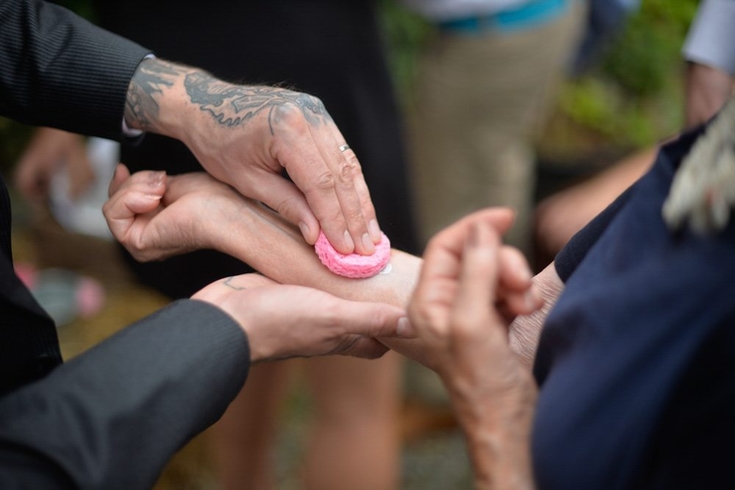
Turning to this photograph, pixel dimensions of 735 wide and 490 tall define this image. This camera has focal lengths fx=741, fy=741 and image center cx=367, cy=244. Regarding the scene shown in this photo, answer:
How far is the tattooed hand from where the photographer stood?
45.7 inches

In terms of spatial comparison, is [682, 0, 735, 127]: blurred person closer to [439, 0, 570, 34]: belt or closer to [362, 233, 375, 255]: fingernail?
[439, 0, 570, 34]: belt

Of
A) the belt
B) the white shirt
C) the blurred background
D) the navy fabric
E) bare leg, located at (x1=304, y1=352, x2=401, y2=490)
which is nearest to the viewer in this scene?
the navy fabric

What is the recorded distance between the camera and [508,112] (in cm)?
250

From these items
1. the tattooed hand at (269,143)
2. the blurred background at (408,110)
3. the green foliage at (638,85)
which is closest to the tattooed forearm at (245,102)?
the tattooed hand at (269,143)

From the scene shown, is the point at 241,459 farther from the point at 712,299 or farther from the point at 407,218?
the point at 712,299

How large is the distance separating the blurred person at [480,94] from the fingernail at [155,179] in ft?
4.00

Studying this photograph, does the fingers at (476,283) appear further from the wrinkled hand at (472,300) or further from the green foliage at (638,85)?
the green foliage at (638,85)

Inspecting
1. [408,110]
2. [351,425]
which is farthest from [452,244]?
[408,110]

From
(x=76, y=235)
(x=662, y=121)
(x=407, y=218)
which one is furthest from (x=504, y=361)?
(x=662, y=121)

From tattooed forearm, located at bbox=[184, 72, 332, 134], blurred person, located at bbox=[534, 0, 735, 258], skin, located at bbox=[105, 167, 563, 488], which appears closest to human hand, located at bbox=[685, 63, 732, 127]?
blurred person, located at bbox=[534, 0, 735, 258]

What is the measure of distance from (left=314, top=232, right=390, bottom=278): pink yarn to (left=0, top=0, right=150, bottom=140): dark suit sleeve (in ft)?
1.38

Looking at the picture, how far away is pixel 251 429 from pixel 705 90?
1371mm

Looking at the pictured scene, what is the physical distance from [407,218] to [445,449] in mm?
1094

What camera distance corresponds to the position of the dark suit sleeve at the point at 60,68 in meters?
1.23
